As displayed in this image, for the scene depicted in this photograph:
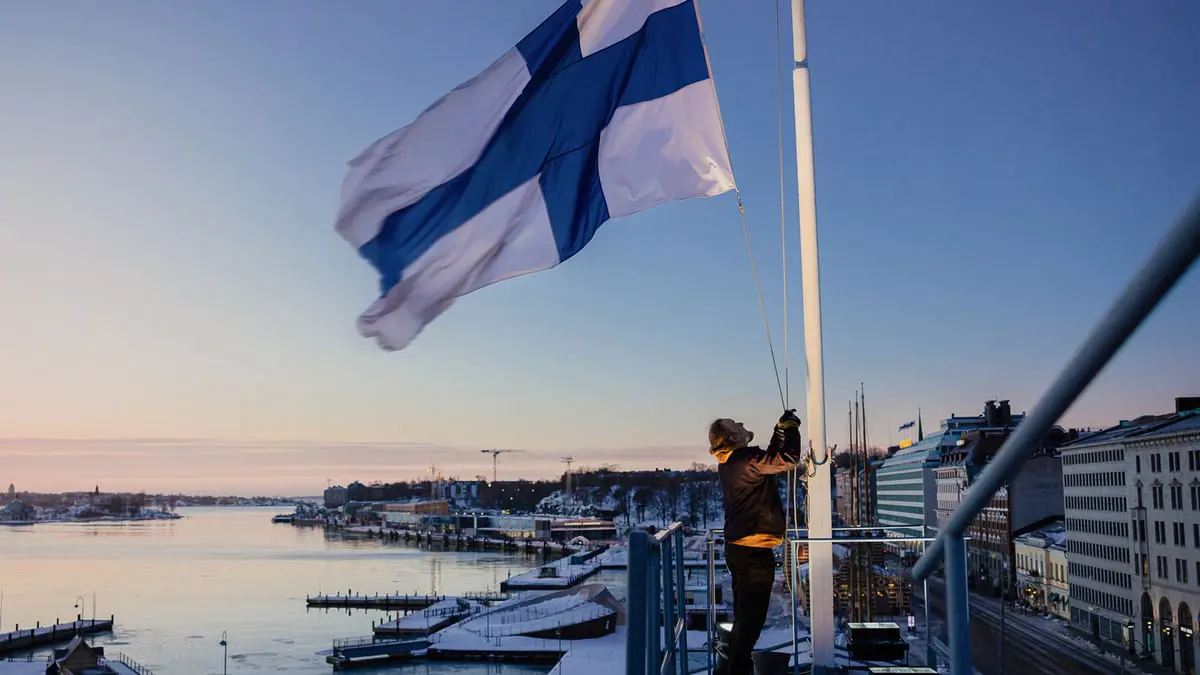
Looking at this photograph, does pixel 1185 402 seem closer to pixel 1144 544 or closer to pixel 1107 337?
pixel 1144 544

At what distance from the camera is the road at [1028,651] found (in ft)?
163

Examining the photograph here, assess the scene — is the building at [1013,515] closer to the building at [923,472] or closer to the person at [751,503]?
the building at [923,472]

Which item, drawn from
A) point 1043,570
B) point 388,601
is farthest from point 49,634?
point 1043,570

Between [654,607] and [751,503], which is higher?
[751,503]

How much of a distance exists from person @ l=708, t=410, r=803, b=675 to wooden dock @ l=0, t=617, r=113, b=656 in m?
72.7

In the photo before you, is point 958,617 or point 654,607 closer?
point 958,617

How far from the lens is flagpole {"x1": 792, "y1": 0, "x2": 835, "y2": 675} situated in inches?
251

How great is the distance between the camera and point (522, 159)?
788cm

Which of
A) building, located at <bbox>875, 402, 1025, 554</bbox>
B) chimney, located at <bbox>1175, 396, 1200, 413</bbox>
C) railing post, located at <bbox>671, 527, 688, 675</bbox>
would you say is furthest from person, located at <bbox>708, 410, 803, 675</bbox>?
building, located at <bbox>875, 402, 1025, 554</bbox>

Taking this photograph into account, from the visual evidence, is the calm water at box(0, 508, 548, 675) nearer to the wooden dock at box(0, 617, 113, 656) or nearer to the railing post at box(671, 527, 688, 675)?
the wooden dock at box(0, 617, 113, 656)

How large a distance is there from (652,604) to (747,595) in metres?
2.27

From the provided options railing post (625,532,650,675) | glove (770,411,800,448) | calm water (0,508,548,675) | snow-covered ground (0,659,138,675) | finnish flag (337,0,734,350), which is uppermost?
finnish flag (337,0,734,350)

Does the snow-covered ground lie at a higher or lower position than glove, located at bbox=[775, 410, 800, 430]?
→ lower

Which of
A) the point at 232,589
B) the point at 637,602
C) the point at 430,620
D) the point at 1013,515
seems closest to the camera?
the point at 637,602
